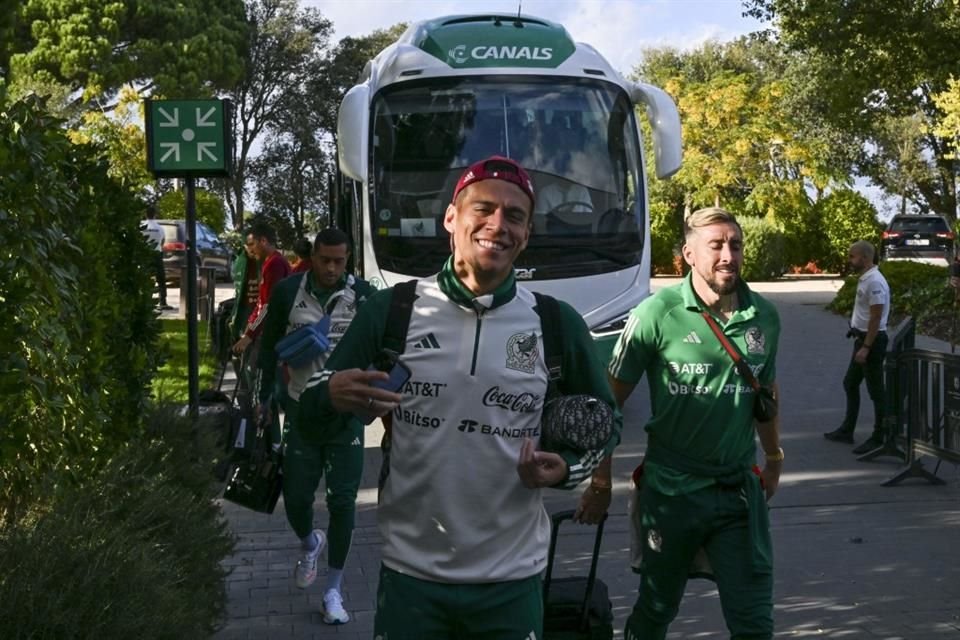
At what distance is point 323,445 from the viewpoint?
6.94 m

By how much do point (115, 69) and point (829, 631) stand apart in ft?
156

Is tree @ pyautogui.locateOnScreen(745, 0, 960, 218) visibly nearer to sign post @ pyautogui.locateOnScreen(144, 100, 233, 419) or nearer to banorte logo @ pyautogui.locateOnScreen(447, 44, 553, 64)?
banorte logo @ pyautogui.locateOnScreen(447, 44, 553, 64)

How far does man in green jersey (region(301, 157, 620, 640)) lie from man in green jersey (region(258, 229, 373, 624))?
3.19 meters

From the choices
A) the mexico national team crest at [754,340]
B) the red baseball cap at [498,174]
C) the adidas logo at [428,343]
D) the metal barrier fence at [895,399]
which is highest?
the red baseball cap at [498,174]

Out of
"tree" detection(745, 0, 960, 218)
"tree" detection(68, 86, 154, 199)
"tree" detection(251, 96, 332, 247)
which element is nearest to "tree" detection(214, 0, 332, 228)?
"tree" detection(251, 96, 332, 247)

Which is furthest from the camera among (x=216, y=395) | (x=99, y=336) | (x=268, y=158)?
(x=268, y=158)

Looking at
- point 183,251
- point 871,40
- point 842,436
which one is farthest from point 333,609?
point 183,251

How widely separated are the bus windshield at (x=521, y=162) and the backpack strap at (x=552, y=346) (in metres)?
9.78

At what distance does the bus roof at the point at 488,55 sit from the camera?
14031 mm

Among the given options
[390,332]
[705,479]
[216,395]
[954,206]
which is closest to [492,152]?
[216,395]

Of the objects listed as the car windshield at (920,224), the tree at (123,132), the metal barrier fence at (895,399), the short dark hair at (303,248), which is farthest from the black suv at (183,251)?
the metal barrier fence at (895,399)

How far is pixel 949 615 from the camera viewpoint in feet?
Answer: 23.5

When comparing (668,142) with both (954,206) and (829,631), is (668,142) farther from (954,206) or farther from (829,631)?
(954,206)

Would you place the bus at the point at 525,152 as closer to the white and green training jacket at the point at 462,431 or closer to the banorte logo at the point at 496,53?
the banorte logo at the point at 496,53
